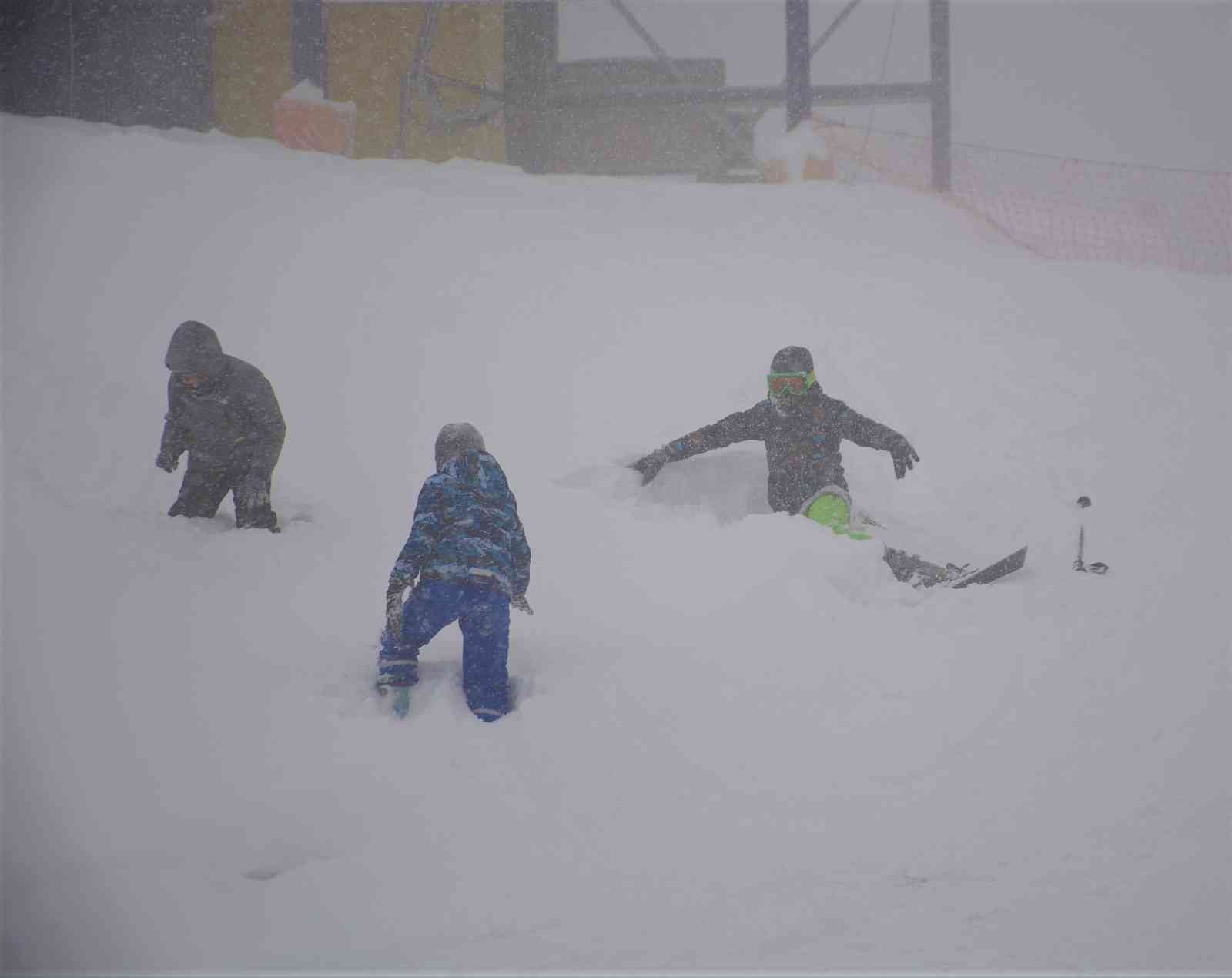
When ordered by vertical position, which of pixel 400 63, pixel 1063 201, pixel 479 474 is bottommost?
pixel 479 474

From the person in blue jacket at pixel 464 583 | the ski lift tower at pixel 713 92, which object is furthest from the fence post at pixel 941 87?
the person in blue jacket at pixel 464 583

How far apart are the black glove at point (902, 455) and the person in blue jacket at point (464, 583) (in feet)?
8.29

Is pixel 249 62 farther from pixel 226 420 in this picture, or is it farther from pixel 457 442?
pixel 457 442

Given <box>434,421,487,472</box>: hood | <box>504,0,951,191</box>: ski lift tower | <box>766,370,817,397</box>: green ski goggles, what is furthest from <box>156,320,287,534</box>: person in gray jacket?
<box>504,0,951,191</box>: ski lift tower

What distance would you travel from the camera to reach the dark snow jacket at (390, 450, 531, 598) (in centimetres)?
332

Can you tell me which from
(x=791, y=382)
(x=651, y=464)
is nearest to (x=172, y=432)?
(x=651, y=464)

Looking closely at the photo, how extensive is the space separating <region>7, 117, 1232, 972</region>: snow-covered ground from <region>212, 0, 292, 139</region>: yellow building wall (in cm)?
258

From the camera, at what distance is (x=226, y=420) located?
4750 millimetres

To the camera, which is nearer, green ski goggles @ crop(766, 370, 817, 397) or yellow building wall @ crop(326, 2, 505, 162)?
green ski goggles @ crop(766, 370, 817, 397)

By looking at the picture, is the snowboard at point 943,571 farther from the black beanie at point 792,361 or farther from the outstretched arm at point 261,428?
the outstretched arm at point 261,428

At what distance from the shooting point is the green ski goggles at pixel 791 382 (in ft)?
17.5

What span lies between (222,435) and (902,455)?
371 centimetres

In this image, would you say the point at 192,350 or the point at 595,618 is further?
the point at 192,350

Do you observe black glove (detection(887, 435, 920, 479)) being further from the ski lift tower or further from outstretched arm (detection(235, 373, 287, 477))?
the ski lift tower
